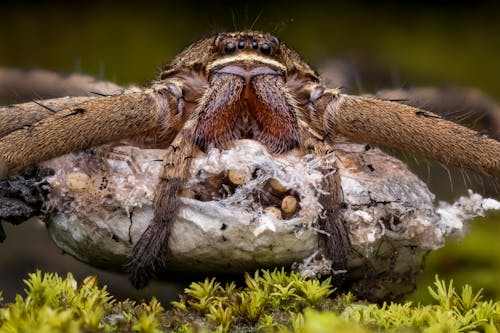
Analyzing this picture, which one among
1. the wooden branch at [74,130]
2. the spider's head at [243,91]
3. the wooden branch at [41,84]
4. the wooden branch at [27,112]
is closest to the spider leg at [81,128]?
the wooden branch at [74,130]

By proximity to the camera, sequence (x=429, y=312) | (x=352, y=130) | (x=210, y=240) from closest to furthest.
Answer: (x=429, y=312) < (x=210, y=240) < (x=352, y=130)

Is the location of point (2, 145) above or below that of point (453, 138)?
below

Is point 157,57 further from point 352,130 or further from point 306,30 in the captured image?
point 352,130

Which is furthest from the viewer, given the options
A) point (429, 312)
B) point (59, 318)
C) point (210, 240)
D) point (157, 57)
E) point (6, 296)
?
point (157, 57)

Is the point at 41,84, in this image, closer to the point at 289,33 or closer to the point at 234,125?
the point at 234,125

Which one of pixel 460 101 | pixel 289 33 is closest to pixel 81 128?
pixel 460 101

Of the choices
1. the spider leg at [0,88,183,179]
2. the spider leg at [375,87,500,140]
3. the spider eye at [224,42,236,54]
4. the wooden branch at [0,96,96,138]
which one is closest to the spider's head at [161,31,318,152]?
the spider eye at [224,42,236,54]

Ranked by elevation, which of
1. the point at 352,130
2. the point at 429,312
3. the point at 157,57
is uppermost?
the point at 157,57

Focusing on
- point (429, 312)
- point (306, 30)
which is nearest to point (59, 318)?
A: point (429, 312)
